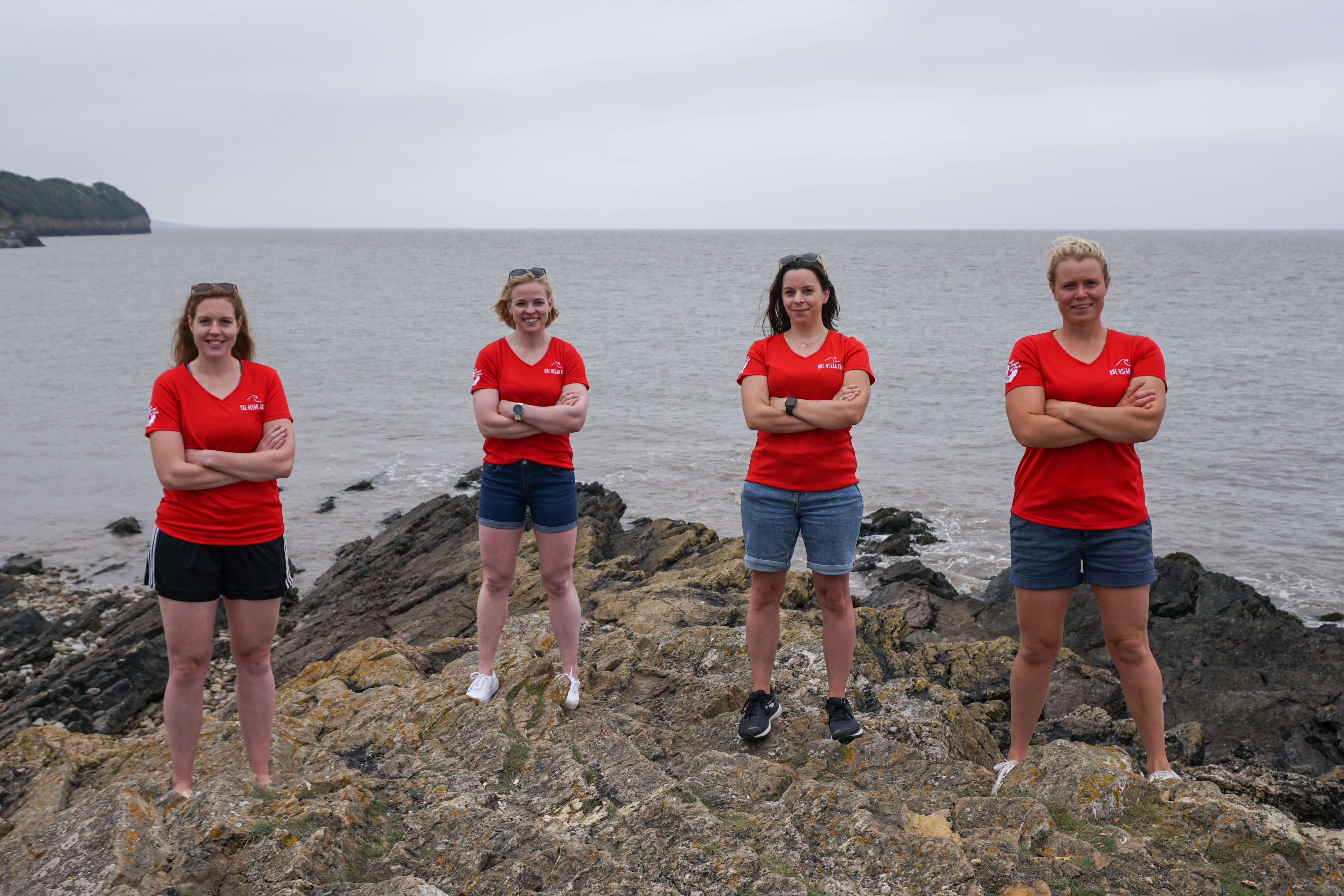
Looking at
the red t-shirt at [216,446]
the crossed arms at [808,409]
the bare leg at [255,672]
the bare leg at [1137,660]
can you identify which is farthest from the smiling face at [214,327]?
the bare leg at [1137,660]

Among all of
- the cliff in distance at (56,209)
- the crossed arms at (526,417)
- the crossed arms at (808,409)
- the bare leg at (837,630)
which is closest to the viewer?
the crossed arms at (808,409)

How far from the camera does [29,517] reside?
55.2 feet

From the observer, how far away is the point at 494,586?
532 centimetres

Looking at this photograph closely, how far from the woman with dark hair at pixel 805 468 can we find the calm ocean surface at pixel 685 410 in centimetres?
948

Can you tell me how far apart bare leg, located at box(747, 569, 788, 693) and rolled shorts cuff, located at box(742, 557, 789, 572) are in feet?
0.06

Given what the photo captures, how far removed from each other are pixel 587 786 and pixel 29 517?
1689cm

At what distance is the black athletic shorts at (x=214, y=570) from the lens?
14.0 feet

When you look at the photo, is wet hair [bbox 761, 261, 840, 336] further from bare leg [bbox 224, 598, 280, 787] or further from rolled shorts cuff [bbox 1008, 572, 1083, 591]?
bare leg [bbox 224, 598, 280, 787]

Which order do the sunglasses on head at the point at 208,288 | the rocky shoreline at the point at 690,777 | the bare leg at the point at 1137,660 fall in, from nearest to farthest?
1. the rocky shoreline at the point at 690,777
2. the bare leg at the point at 1137,660
3. the sunglasses on head at the point at 208,288

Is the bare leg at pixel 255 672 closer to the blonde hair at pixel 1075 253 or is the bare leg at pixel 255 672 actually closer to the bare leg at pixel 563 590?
the bare leg at pixel 563 590

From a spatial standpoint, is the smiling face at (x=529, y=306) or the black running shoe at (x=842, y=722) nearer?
the black running shoe at (x=842, y=722)

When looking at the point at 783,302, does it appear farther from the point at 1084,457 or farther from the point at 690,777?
the point at 690,777

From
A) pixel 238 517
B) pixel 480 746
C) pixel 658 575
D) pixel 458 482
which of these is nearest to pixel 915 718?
pixel 480 746

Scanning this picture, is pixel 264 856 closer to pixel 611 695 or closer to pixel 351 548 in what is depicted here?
pixel 611 695
